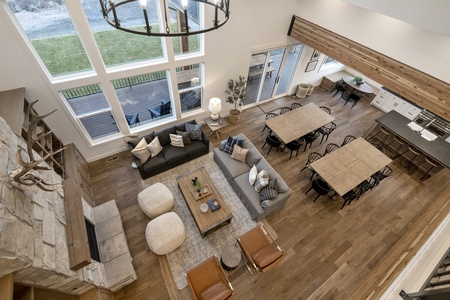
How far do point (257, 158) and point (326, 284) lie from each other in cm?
304

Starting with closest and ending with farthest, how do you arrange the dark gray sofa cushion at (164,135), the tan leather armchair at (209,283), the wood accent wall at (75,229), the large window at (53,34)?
the wood accent wall at (75,229), the tan leather armchair at (209,283), the large window at (53,34), the dark gray sofa cushion at (164,135)

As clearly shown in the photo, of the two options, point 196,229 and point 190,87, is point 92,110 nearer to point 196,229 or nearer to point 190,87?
point 190,87

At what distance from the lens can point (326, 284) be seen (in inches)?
164

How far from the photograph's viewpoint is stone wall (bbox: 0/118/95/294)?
6.47 feet

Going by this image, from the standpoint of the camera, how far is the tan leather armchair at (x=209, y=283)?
3348mm

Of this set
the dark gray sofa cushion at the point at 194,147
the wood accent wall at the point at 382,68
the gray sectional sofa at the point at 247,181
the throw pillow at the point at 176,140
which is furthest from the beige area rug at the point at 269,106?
the throw pillow at the point at 176,140

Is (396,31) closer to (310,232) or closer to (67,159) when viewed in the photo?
(310,232)

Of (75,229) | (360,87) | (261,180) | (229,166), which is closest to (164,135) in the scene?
(229,166)

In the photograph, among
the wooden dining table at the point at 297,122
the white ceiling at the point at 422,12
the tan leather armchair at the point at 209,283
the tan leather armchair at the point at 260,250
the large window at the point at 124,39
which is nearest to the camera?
the white ceiling at the point at 422,12

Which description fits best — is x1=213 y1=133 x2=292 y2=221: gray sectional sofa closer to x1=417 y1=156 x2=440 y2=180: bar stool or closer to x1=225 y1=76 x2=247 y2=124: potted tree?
x1=225 y1=76 x2=247 y2=124: potted tree

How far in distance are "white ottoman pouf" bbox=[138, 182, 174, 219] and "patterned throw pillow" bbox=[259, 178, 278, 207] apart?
6.88 ft

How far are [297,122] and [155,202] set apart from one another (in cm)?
456

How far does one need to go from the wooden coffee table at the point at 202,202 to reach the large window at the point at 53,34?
3.36 m

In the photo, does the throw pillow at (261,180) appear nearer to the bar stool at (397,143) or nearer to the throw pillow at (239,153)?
the throw pillow at (239,153)
